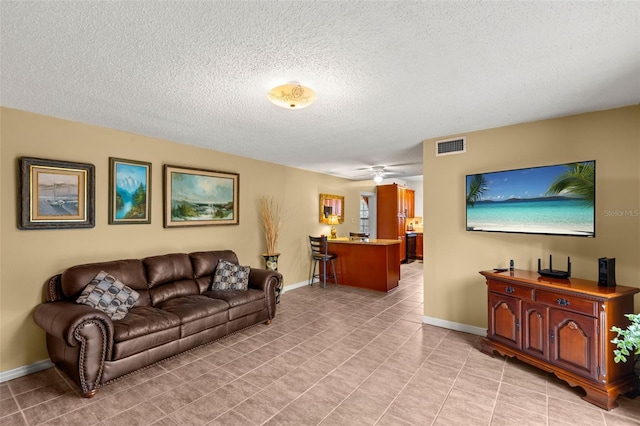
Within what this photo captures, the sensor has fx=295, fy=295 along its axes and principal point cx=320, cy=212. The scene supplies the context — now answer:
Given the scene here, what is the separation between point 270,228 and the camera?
17.5 feet

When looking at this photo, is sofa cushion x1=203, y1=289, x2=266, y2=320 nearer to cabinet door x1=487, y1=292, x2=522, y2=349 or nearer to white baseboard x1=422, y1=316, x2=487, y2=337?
white baseboard x1=422, y1=316, x2=487, y2=337

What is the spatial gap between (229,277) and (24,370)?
2.08m

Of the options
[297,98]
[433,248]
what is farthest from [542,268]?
[297,98]

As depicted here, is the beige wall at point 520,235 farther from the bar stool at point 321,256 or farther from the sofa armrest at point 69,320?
the sofa armrest at point 69,320

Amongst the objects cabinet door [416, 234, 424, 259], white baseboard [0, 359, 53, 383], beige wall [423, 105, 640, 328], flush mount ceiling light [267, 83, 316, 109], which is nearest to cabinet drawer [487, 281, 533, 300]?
beige wall [423, 105, 640, 328]

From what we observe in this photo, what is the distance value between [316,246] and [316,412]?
4.06 meters

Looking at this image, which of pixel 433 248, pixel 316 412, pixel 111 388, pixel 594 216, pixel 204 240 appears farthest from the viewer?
pixel 204 240

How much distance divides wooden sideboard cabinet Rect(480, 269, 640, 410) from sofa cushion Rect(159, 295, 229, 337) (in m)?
2.97

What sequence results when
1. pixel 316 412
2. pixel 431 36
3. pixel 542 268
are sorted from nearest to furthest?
pixel 431 36 → pixel 316 412 → pixel 542 268

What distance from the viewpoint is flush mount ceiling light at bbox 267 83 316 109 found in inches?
87.8

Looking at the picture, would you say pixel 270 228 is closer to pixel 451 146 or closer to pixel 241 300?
pixel 241 300

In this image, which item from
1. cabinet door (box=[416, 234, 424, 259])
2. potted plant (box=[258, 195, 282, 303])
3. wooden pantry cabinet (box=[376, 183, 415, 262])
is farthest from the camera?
cabinet door (box=[416, 234, 424, 259])

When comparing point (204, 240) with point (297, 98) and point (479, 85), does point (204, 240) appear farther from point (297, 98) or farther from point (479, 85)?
point (479, 85)

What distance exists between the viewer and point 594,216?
2775mm
